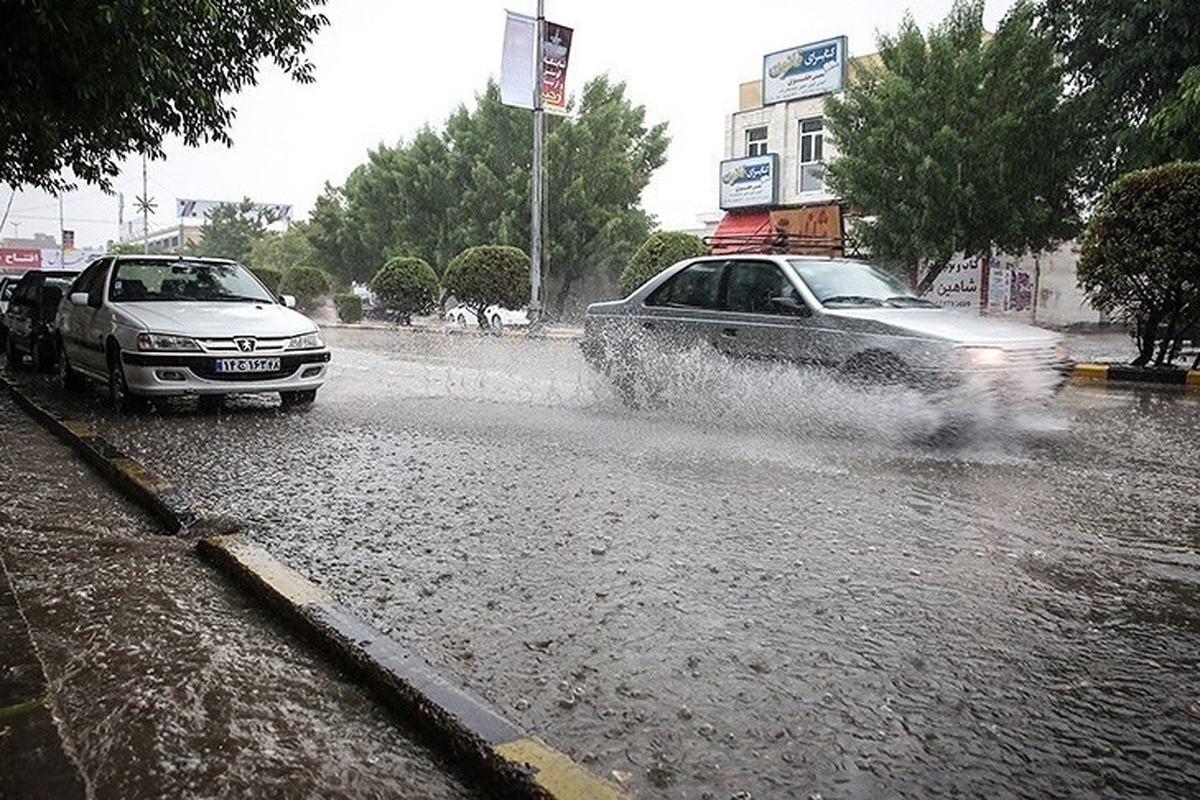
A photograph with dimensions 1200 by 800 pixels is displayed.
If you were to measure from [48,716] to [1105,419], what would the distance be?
350 inches

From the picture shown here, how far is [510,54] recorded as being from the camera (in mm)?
25438

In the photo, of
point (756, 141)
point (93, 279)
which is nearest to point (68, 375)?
point (93, 279)

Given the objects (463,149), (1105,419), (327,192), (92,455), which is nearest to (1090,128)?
(1105,419)

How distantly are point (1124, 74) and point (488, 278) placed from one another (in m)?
18.6

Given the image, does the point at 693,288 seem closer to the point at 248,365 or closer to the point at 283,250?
the point at 248,365

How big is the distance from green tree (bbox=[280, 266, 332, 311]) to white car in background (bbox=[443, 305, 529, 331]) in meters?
11.6

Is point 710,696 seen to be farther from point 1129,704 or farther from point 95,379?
point 95,379

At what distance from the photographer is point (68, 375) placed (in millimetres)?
10727

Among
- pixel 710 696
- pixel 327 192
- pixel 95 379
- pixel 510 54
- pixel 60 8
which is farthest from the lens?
pixel 327 192

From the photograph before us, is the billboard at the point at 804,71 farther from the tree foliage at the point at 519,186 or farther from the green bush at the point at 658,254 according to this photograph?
the green bush at the point at 658,254

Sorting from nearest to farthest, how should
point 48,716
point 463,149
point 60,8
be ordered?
point 48,716, point 60,8, point 463,149

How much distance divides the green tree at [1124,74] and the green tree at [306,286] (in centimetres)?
3063

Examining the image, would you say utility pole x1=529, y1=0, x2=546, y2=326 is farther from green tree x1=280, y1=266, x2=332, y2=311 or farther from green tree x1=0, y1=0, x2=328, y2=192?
green tree x1=280, y1=266, x2=332, y2=311

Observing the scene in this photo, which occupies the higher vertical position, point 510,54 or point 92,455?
point 510,54
